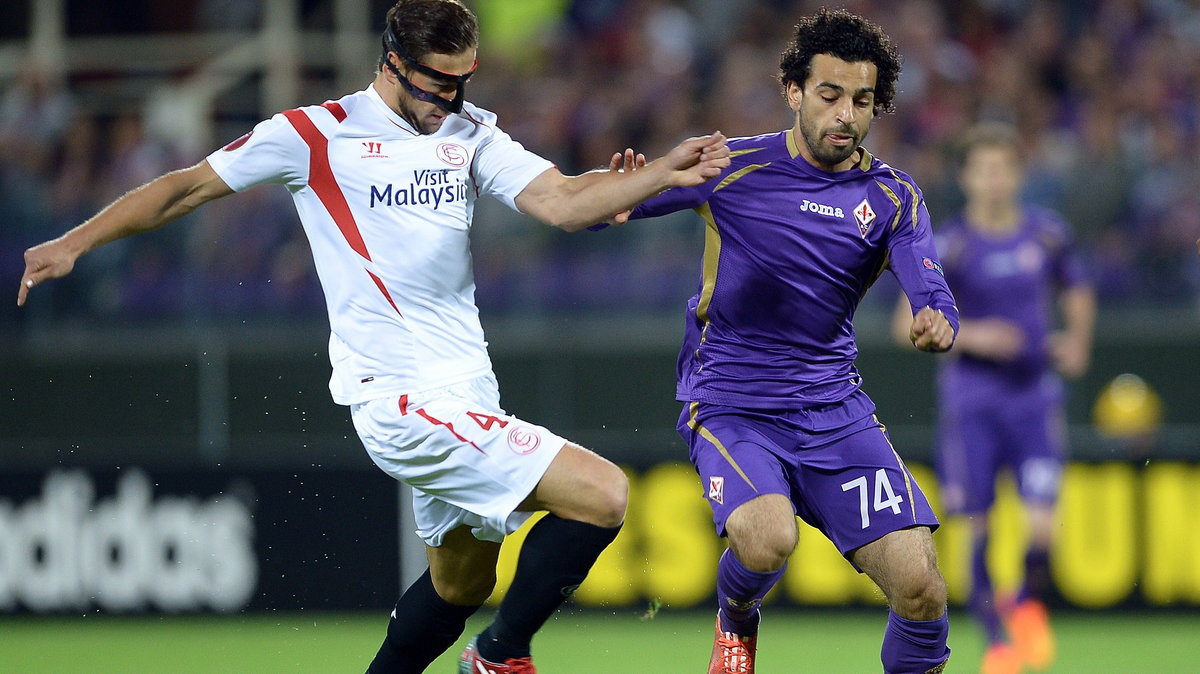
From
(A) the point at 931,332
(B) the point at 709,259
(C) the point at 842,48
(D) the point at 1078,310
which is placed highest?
(C) the point at 842,48

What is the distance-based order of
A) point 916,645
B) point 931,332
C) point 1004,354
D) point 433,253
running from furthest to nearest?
point 1004,354, point 916,645, point 433,253, point 931,332

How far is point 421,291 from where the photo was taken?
5.31 m

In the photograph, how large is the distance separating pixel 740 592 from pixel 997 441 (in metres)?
3.64

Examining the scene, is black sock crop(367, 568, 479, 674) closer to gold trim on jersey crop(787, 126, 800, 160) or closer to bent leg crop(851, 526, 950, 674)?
bent leg crop(851, 526, 950, 674)

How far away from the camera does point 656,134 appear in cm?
1258

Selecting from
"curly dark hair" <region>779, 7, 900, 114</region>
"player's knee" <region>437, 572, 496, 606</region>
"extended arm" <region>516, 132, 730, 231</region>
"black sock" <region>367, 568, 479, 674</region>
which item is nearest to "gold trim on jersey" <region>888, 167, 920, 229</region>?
"curly dark hair" <region>779, 7, 900, 114</region>

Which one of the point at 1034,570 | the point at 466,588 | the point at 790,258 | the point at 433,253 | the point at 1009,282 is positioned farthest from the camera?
the point at 1009,282

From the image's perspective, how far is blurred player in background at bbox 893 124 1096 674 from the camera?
8.65 metres

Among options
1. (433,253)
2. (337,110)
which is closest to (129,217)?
(337,110)

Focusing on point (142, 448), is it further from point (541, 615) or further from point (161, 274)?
point (541, 615)

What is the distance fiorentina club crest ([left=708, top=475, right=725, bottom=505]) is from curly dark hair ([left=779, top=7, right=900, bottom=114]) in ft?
4.59

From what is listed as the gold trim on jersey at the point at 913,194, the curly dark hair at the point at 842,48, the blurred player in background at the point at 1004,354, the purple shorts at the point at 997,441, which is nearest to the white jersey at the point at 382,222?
the curly dark hair at the point at 842,48

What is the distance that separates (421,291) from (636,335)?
19.0 feet

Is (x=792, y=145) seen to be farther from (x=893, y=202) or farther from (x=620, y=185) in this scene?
(x=620, y=185)
